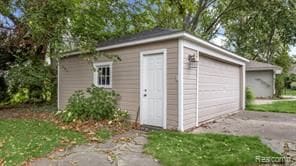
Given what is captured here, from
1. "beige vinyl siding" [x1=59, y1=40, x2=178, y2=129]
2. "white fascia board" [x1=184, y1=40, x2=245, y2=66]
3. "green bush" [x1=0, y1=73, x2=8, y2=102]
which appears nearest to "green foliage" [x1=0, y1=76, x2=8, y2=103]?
"green bush" [x1=0, y1=73, x2=8, y2=102]

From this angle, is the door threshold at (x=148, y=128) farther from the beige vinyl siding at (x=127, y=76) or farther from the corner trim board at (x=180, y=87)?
the corner trim board at (x=180, y=87)

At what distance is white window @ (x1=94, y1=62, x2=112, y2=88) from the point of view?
9230mm

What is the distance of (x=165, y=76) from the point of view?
7480mm

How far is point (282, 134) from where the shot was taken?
699 centimetres

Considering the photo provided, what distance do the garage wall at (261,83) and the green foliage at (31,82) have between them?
601 inches

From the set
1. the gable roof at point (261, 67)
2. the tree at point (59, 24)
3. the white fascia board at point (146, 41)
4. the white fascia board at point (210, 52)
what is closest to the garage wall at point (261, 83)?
the gable roof at point (261, 67)

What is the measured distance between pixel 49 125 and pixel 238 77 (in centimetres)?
847

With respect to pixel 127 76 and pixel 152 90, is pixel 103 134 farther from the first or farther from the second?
pixel 127 76

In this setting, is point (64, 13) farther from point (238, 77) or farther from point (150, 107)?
point (238, 77)

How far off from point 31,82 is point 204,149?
28.9ft

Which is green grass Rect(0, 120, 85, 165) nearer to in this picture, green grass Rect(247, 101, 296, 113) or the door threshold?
the door threshold

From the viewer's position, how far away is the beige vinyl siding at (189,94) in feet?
24.1

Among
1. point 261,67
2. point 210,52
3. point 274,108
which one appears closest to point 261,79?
point 261,67

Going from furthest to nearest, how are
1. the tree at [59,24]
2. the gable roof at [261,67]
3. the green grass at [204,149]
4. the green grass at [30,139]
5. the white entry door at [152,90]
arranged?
the gable roof at [261,67], the tree at [59,24], the white entry door at [152,90], the green grass at [30,139], the green grass at [204,149]
